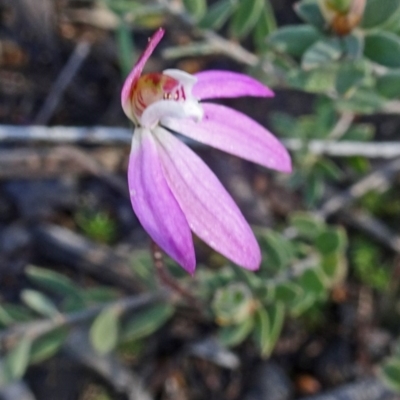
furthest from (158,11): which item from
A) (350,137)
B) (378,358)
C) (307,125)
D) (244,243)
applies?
(378,358)

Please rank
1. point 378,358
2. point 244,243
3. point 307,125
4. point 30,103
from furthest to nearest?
point 30,103
point 378,358
point 307,125
point 244,243

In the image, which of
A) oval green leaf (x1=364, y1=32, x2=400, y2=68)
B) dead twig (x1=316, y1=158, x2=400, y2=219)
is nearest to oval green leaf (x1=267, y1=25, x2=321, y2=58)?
oval green leaf (x1=364, y1=32, x2=400, y2=68)

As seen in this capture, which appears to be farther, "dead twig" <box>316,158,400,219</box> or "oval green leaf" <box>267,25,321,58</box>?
"dead twig" <box>316,158,400,219</box>

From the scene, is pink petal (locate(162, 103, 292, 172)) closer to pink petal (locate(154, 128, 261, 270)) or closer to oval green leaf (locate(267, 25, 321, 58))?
pink petal (locate(154, 128, 261, 270))

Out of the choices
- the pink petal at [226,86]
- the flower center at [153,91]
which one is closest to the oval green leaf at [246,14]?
the pink petal at [226,86]

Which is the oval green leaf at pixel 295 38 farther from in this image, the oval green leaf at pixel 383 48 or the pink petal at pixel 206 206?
the pink petal at pixel 206 206

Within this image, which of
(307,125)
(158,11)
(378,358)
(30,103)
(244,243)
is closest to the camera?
(244,243)

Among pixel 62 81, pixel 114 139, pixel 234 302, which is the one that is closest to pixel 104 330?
pixel 234 302

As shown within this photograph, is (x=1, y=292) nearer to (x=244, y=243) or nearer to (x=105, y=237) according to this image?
(x=105, y=237)
